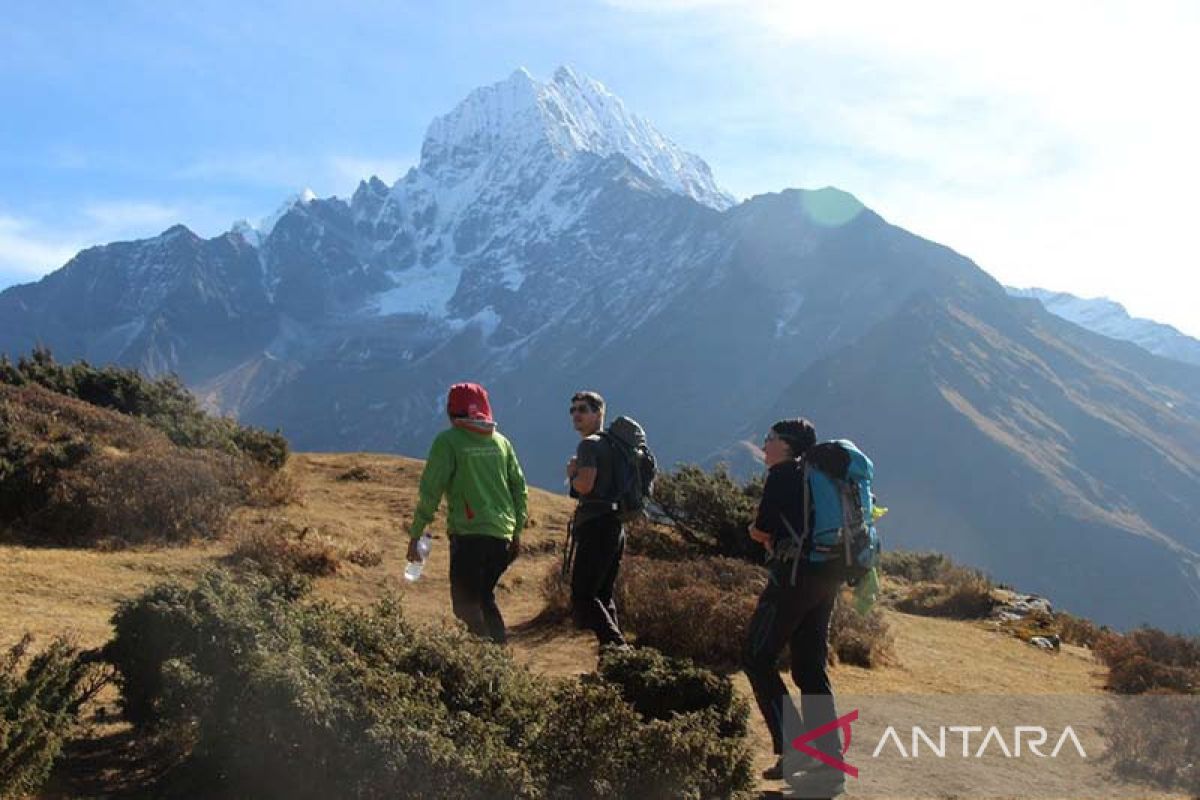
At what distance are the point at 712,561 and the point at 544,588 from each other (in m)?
2.04

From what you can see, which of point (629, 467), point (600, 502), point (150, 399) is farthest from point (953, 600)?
point (150, 399)

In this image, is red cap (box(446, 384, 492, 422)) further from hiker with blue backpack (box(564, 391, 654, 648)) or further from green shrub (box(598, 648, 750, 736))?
green shrub (box(598, 648, 750, 736))

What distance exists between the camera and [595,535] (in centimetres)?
679

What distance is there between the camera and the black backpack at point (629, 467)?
6746mm

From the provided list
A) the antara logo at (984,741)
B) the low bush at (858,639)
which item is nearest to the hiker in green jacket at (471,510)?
Result: the antara logo at (984,741)

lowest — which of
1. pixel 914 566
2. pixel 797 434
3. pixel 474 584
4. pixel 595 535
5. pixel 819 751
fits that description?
pixel 914 566

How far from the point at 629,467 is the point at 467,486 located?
1.28 meters

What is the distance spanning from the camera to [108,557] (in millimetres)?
9898

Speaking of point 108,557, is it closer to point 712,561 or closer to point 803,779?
point 712,561

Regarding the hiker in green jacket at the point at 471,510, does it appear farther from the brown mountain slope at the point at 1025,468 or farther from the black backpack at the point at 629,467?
the brown mountain slope at the point at 1025,468

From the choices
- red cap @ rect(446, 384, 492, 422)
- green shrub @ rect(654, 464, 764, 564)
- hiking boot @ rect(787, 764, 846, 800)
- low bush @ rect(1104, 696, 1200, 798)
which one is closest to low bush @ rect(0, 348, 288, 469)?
green shrub @ rect(654, 464, 764, 564)

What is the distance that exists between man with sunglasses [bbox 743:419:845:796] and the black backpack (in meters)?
1.41

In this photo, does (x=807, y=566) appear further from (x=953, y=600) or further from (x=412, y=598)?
(x=953, y=600)

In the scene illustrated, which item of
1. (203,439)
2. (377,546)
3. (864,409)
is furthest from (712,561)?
(864,409)
